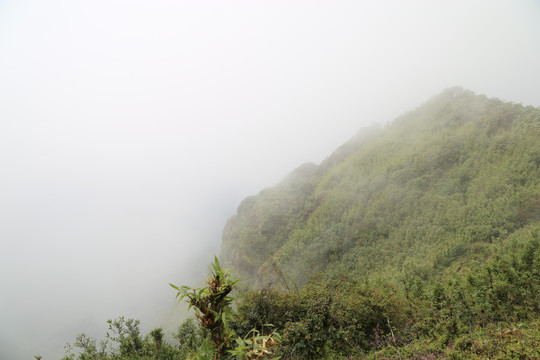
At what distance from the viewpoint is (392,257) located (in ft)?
67.7

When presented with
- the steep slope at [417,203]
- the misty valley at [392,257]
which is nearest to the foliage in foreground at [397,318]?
the misty valley at [392,257]

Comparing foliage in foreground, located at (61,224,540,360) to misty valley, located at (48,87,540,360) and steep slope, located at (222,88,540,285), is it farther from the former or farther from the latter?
steep slope, located at (222,88,540,285)

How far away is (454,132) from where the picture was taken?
2803 cm

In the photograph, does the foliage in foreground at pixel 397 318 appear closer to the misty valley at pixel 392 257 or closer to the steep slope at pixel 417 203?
the misty valley at pixel 392 257

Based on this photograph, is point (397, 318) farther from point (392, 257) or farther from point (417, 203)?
point (417, 203)

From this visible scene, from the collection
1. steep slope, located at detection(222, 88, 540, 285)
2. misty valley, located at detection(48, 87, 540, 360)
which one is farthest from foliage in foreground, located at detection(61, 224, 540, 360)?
steep slope, located at detection(222, 88, 540, 285)

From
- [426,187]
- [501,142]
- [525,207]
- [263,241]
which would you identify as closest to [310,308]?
[525,207]

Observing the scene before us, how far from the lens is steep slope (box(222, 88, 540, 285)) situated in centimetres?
1630

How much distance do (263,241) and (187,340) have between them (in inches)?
1115

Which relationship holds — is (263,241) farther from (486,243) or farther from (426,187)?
(486,243)

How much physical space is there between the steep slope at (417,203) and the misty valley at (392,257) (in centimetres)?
15

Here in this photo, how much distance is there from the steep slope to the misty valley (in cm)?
15

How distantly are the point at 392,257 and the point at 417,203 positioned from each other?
23.8 ft

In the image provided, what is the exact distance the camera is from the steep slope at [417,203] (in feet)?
53.5
